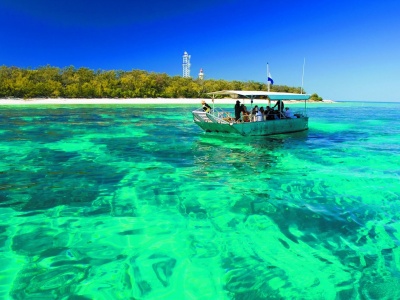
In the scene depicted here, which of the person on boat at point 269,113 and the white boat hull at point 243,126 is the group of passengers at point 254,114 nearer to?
the person on boat at point 269,113

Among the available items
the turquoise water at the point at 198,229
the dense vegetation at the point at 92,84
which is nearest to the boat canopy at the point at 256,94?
the turquoise water at the point at 198,229

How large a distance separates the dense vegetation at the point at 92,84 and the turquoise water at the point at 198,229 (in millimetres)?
58821

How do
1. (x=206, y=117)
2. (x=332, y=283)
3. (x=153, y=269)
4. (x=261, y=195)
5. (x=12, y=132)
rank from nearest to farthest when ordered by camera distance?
(x=332, y=283) < (x=153, y=269) < (x=261, y=195) < (x=206, y=117) < (x=12, y=132)

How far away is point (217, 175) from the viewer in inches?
449

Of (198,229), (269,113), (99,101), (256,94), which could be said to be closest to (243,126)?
(256,94)

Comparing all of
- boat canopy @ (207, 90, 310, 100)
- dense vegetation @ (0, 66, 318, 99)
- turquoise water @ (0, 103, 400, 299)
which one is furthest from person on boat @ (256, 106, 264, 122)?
dense vegetation @ (0, 66, 318, 99)

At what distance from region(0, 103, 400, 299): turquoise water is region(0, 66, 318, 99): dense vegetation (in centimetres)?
5882

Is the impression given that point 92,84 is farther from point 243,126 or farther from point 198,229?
point 198,229

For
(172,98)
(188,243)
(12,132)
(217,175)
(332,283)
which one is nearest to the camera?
(332,283)

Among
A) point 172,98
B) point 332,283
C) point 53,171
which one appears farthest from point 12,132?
point 172,98

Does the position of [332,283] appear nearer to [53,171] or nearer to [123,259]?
[123,259]

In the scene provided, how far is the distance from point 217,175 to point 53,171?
6191mm

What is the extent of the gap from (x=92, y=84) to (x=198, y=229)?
7654 centimetres

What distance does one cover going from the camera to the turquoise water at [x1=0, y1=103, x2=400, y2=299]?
5051 mm
